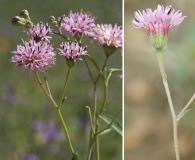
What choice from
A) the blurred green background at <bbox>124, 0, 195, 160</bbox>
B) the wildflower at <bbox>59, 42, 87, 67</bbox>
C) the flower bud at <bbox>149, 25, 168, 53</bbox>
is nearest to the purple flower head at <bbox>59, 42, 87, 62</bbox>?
the wildflower at <bbox>59, 42, 87, 67</bbox>

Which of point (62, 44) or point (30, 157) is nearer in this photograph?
point (62, 44)

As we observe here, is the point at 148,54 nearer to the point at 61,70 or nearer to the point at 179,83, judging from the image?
the point at 179,83

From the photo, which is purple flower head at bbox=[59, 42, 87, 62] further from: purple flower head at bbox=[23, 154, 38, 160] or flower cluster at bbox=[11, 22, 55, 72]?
purple flower head at bbox=[23, 154, 38, 160]

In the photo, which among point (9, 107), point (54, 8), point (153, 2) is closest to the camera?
point (153, 2)

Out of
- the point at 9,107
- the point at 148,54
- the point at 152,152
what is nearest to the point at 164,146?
the point at 152,152

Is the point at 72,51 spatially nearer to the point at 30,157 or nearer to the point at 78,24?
the point at 78,24

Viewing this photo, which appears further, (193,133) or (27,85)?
(27,85)

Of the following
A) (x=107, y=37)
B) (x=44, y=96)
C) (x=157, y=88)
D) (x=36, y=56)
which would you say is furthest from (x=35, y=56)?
(x=44, y=96)
